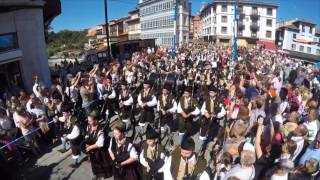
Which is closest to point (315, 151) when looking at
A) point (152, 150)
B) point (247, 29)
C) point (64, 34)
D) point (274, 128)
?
point (274, 128)

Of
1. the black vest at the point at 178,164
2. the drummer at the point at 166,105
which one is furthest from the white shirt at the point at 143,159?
the drummer at the point at 166,105

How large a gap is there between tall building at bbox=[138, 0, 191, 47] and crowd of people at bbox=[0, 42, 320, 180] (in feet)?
167

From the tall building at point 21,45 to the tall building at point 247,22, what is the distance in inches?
2110

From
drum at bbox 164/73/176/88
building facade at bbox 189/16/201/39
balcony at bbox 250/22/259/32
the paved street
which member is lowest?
the paved street

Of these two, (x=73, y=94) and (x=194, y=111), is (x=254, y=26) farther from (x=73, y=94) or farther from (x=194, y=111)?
(x=194, y=111)

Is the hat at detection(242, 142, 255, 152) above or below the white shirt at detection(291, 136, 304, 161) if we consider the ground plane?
above

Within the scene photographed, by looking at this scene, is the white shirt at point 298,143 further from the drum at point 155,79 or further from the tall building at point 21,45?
the tall building at point 21,45

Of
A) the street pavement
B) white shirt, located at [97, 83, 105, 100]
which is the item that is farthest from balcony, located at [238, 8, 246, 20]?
the street pavement

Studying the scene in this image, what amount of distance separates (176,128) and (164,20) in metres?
58.8

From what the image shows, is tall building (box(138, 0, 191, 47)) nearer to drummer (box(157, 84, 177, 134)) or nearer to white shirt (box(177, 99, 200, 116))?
drummer (box(157, 84, 177, 134))

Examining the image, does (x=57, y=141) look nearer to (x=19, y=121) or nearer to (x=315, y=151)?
(x=19, y=121)

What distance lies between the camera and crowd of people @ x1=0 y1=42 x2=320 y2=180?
4445 millimetres

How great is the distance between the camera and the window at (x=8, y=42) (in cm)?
→ 1235

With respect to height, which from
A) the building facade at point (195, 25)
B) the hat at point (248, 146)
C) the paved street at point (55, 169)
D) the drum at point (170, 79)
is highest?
the building facade at point (195, 25)
